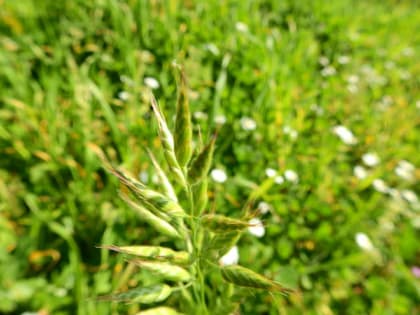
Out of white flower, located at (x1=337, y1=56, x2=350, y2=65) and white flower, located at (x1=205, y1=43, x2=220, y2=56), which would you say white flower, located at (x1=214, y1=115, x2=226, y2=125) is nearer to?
white flower, located at (x1=205, y1=43, x2=220, y2=56)

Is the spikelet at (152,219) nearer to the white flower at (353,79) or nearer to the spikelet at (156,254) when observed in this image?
the spikelet at (156,254)

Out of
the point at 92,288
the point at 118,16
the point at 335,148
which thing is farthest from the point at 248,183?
the point at 118,16

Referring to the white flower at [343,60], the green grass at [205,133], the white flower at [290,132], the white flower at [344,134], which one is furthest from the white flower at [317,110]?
the white flower at [343,60]

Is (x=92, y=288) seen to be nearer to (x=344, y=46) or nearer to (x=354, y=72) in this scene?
(x=354, y=72)

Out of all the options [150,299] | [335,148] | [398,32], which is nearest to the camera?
[150,299]

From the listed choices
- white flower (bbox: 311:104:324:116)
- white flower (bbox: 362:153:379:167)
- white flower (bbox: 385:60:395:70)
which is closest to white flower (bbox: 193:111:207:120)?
white flower (bbox: 311:104:324:116)

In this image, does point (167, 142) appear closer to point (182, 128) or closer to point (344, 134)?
point (182, 128)

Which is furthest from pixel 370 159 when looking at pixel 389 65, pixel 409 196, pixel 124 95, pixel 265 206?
pixel 124 95
